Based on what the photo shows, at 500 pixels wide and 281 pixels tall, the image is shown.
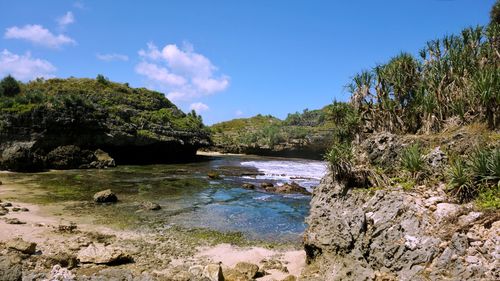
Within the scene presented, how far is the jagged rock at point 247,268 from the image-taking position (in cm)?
1302

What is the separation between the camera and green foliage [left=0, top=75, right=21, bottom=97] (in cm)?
5725

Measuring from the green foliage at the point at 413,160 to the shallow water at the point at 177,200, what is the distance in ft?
24.4

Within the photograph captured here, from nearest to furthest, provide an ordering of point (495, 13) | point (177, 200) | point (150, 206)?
point (150, 206), point (177, 200), point (495, 13)

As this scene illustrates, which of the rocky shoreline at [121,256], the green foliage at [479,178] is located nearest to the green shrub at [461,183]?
the green foliage at [479,178]

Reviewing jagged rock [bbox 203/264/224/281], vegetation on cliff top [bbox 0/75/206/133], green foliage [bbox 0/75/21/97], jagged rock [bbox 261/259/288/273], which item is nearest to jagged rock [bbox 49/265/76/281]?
jagged rock [bbox 203/264/224/281]

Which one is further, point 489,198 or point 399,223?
point 399,223

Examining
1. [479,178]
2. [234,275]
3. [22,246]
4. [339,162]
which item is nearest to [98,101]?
[22,246]

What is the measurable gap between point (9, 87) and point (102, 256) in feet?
185

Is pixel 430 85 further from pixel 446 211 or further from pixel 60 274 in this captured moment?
pixel 60 274

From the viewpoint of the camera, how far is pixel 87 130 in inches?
1881

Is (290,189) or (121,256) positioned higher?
(290,189)

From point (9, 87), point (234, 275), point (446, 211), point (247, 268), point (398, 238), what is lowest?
point (234, 275)

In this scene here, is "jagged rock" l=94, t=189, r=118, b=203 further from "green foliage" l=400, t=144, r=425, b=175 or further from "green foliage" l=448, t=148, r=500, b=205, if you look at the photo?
"green foliage" l=448, t=148, r=500, b=205

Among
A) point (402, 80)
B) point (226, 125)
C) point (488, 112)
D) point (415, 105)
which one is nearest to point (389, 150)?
point (488, 112)
